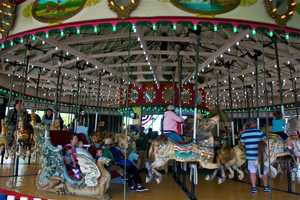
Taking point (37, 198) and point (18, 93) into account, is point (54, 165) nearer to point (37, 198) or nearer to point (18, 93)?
point (37, 198)

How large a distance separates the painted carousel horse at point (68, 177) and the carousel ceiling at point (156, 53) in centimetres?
182

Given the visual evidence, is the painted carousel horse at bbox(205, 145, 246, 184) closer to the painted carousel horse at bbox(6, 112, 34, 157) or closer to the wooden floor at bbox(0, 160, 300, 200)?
the wooden floor at bbox(0, 160, 300, 200)

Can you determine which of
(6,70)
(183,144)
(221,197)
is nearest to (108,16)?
(183,144)

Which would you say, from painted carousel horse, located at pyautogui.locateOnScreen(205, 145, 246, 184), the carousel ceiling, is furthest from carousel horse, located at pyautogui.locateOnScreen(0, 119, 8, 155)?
painted carousel horse, located at pyautogui.locateOnScreen(205, 145, 246, 184)

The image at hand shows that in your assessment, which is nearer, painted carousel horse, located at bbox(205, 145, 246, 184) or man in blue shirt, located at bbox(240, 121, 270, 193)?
man in blue shirt, located at bbox(240, 121, 270, 193)

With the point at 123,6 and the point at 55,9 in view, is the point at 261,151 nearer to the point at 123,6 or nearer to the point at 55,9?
the point at 123,6

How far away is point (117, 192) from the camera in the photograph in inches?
213

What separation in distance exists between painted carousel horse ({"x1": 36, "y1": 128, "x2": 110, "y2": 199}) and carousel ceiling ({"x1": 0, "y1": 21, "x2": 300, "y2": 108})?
1815 millimetres

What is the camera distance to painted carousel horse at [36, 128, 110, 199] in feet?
15.8

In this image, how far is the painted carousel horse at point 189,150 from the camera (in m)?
5.02

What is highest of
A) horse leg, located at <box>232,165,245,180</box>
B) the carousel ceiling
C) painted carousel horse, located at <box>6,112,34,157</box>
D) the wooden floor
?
the carousel ceiling

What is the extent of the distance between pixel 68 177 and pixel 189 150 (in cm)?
210

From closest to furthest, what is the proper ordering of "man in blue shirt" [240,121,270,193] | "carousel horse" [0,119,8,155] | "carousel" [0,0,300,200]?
"carousel" [0,0,300,200] < "man in blue shirt" [240,121,270,193] < "carousel horse" [0,119,8,155]

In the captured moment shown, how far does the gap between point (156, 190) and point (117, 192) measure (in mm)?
785
